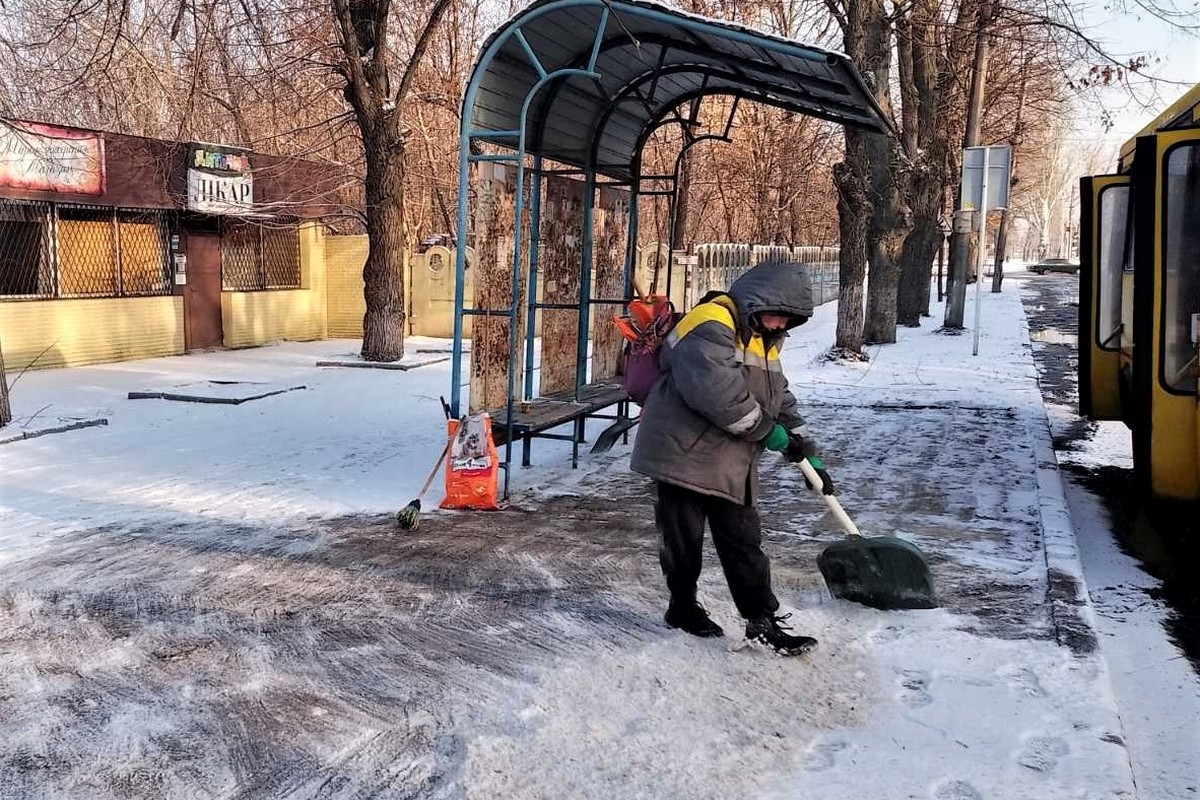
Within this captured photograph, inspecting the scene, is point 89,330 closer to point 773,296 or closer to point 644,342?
point 644,342

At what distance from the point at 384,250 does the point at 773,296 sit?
36.3ft

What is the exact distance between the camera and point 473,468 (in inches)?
262

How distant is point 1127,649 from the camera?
4520 mm

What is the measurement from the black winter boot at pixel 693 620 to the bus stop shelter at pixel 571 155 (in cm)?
261

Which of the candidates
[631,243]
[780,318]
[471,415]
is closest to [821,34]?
[631,243]

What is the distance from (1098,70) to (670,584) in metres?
12.2

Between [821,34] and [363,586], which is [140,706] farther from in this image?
[821,34]

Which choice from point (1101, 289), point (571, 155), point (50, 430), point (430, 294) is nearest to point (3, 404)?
point (50, 430)

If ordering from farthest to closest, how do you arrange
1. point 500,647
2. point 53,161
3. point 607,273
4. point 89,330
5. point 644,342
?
point 89,330
point 53,161
point 607,273
point 644,342
point 500,647

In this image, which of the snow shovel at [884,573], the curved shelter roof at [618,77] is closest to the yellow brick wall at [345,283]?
the curved shelter roof at [618,77]

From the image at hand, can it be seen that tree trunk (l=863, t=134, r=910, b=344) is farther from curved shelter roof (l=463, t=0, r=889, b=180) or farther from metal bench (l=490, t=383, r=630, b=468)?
metal bench (l=490, t=383, r=630, b=468)

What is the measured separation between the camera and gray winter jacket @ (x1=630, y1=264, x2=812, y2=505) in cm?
400

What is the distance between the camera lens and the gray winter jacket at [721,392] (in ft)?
13.1

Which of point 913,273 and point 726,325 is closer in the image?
point 726,325
